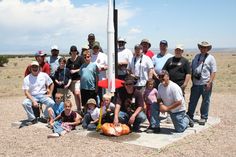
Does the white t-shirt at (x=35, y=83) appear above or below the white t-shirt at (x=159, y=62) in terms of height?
below

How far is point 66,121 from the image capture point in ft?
28.9

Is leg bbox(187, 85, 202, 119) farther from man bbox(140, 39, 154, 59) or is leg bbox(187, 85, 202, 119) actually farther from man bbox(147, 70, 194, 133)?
man bbox(140, 39, 154, 59)

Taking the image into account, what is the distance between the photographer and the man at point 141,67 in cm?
873

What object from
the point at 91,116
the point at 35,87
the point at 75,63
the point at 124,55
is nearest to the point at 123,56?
the point at 124,55

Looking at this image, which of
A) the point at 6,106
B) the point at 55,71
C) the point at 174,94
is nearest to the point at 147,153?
the point at 174,94

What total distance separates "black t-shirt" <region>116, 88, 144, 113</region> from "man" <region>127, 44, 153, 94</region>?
54 cm

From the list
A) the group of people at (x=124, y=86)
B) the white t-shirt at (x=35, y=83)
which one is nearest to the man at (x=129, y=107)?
the group of people at (x=124, y=86)

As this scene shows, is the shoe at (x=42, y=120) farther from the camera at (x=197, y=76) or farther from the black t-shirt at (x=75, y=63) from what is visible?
the camera at (x=197, y=76)

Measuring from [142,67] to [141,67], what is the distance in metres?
0.02

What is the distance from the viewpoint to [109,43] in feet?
28.6

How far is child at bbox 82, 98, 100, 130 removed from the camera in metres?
8.59

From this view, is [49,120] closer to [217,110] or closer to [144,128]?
[144,128]

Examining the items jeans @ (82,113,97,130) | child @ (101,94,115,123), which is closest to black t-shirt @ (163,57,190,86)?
child @ (101,94,115,123)

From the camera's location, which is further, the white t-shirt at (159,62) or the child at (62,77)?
the child at (62,77)
